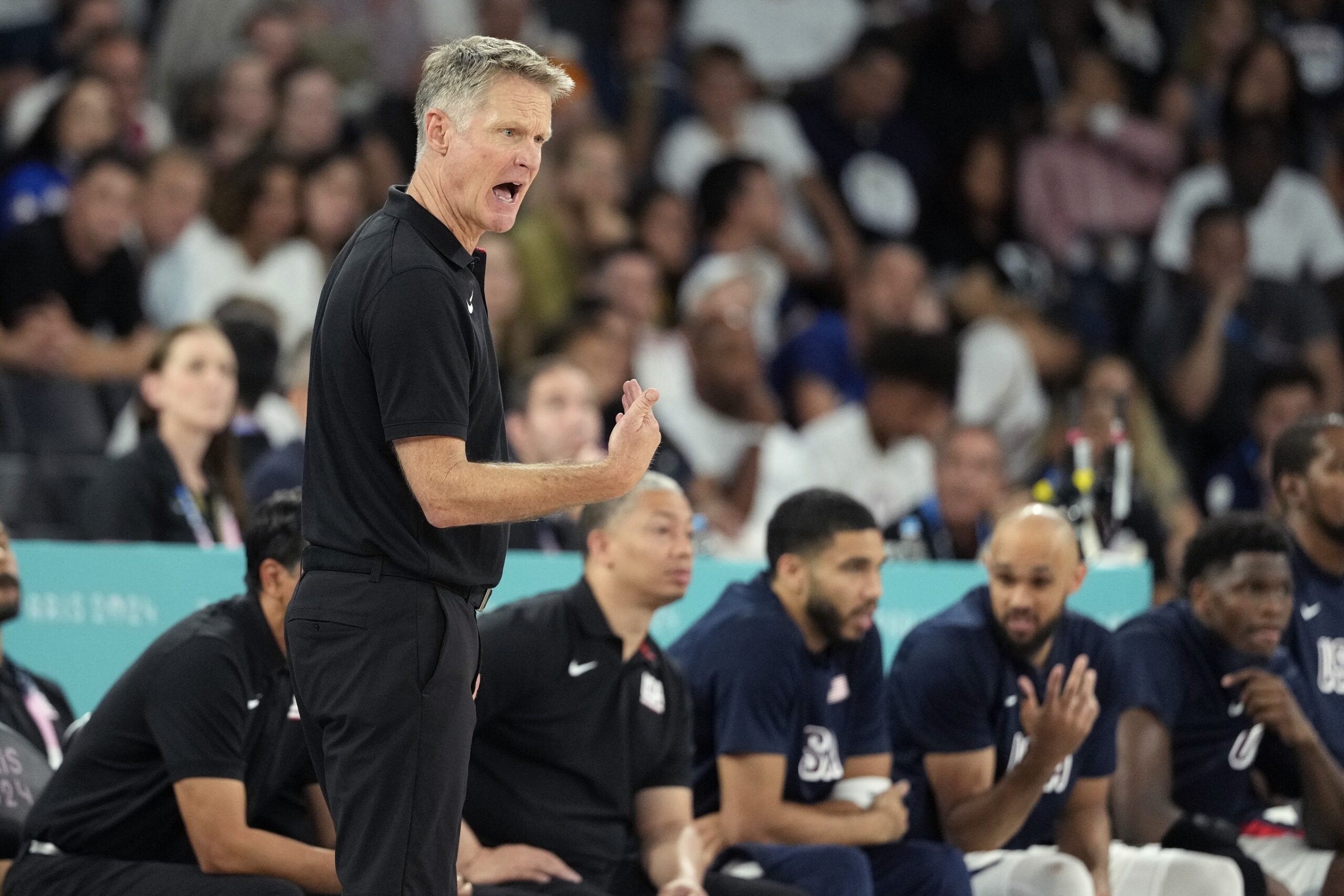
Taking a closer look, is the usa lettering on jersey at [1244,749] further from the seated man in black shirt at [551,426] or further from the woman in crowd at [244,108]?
the woman in crowd at [244,108]

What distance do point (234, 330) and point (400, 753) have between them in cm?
438

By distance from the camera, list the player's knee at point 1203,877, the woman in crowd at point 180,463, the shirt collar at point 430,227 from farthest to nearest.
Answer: the woman in crowd at point 180,463, the player's knee at point 1203,877, the shirt collar at point 430,227

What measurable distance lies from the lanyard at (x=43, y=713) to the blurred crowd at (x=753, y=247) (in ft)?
3.82

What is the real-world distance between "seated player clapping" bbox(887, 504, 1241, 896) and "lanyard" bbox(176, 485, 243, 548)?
2.38m

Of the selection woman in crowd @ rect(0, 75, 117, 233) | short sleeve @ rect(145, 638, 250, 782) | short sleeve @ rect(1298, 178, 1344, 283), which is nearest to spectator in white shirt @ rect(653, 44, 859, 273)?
short sleeve @ rect(1298, 178, 1344, 283)

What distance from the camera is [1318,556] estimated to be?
6.10 meters

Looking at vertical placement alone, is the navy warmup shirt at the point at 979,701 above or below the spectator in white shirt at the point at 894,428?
below

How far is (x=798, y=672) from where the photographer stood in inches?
197

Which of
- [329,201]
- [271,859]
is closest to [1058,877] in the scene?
[271,859]

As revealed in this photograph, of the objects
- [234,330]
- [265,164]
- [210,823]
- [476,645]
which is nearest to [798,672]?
[210,823]

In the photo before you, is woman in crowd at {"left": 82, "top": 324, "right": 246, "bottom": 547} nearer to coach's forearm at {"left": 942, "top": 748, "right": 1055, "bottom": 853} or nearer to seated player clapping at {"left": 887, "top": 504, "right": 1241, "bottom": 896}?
seated player clapping at {"left": 887, "top": 504, "right": 1241, "bottom": 896}

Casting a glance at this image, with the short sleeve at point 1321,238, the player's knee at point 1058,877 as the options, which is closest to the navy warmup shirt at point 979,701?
the player's knee at point 1058,877

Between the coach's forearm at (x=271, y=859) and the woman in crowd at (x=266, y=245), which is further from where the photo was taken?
the woman in crowd at (x=266, y=245)

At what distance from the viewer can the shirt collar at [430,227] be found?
3.04 m
